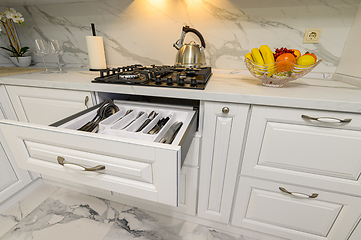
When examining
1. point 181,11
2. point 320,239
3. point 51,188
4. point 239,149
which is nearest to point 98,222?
point 51,188

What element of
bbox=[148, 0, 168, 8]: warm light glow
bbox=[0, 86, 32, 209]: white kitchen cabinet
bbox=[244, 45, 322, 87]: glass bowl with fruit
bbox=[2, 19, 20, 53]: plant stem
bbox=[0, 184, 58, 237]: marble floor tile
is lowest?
bbox=[0, 184, 58, 237]: marble floor tile

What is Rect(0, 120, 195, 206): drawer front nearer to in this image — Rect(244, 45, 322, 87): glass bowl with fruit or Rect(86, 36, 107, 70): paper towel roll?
Rect(244, 45, 322, 87): glass bowl with fruit

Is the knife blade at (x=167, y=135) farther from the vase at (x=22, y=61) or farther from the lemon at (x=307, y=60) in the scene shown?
the vase at (x=22, y=61)

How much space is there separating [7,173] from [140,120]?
43.0 inches

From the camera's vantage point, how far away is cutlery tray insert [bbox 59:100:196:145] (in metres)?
0.60

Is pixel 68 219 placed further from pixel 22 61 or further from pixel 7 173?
pixel 22 61

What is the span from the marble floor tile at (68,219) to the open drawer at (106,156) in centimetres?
63

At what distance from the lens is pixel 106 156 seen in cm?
52

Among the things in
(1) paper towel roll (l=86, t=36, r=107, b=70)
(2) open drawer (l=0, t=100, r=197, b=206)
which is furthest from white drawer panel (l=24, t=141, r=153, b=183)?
(1) paper towel roll (l=86, t=36, r=107, b=70)

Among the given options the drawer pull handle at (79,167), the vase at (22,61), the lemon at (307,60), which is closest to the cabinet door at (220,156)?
the lemon at (307,60)

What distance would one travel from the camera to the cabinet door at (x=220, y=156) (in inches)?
27.8

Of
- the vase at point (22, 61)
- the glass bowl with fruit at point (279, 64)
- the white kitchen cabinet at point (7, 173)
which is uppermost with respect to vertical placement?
the glass bowl with fruit at point (279, 64)

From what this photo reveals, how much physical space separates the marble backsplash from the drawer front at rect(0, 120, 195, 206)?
3.18ft

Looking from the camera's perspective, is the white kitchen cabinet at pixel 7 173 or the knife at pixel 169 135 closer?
the knife at pixel 169 135
